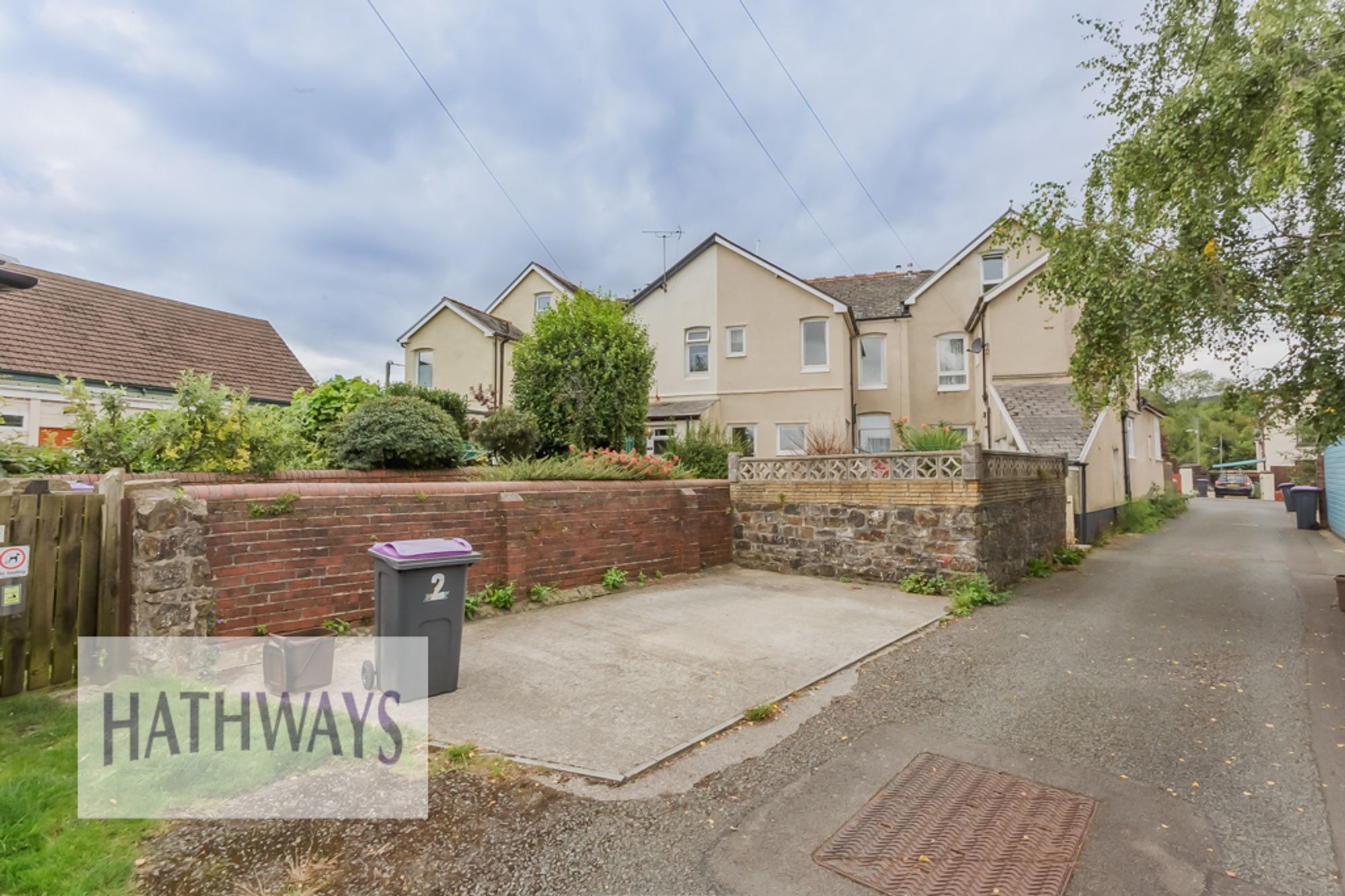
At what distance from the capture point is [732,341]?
20.0 m

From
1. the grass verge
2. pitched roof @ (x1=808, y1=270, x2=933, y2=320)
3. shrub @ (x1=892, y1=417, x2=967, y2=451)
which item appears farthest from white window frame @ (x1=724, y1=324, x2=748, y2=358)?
the grass verge

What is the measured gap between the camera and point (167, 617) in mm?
4934

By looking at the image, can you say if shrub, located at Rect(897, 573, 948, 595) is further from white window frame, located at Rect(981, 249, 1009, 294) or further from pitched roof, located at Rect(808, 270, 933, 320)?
white window frame, located at Rect(981, 249, 1009, 294)

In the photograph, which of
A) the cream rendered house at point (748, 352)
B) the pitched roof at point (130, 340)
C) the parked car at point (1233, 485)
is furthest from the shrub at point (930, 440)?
the parked car at point (1233, 485)

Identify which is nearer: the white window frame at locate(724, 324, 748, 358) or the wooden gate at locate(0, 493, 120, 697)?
the wooden gate at locate(0, 493, 120, 697)

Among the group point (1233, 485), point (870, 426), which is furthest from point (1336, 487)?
point (1233, 485)

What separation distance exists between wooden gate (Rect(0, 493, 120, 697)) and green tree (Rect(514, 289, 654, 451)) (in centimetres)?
746

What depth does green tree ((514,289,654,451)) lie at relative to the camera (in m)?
12.1

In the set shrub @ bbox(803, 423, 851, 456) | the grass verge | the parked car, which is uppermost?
shrub @ bbox(803, 423, 851, 456)

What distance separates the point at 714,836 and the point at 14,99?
1059 cm

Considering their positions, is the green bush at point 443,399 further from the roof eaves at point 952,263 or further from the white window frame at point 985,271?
the white window frame at point 985,271

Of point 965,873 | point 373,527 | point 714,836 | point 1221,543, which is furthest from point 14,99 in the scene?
point 1221,543

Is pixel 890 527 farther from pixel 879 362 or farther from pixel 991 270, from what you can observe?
pixel 991 270

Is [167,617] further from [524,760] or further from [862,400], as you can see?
[862,400]
